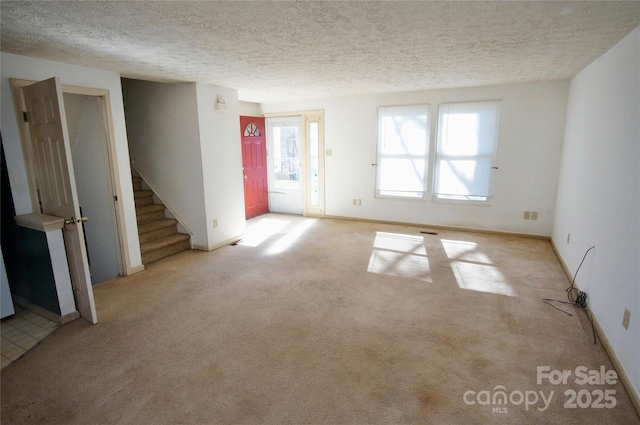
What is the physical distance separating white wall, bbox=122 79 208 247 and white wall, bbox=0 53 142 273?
0.85 metres

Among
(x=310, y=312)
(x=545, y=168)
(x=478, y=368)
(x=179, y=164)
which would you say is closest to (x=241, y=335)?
(x=310, y=312)

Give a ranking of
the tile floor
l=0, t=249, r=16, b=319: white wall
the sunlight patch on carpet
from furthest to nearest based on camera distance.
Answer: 1. the sunlight patch on carpet
2. l=0, t=249, r=16, b=319: white wall
3. the tile floor

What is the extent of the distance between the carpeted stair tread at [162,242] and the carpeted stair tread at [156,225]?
17 centimetres

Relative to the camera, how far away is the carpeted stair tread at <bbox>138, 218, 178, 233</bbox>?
14.7ft

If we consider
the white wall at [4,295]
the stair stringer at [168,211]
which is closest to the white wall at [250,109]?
the stair stringer at [168,211]

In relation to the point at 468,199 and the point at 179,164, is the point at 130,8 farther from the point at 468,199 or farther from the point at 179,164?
the point at 468,199

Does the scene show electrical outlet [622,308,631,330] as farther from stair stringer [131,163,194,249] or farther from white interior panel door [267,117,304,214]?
white interior panel door [267,117,304,214]

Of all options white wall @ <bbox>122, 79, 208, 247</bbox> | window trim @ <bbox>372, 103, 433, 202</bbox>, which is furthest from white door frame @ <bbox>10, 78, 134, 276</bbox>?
window trim @ <bbox>372, 103, 433, 202</bbox>

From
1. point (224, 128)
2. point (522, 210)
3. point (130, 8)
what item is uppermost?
point (130, 8)

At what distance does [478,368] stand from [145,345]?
2448 mm

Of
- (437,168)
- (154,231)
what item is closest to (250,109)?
(154,231)

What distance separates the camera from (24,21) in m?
2.05

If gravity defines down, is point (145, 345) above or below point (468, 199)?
below

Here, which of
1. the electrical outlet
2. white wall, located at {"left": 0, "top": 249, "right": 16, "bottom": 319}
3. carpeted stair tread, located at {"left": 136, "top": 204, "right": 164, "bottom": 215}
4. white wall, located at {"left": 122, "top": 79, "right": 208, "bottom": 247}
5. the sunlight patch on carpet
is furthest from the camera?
carpeted stair tread, located at {"left": 136, "top": 204, "right": 164, "bottom": 215}
